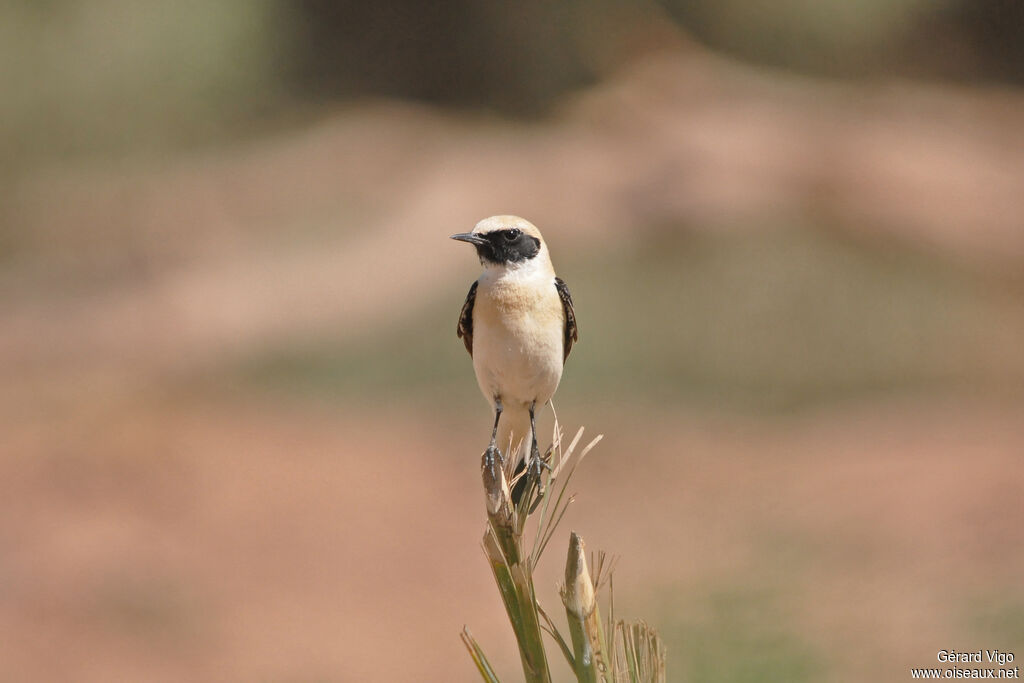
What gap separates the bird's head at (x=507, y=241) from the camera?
14.0ft

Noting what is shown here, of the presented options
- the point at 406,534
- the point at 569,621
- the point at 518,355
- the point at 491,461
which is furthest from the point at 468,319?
the point at 406,534

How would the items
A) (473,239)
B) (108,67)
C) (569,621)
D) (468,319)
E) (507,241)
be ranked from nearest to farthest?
(569,621) < (473,239) < (507,241) < (468,319) < (108,67)

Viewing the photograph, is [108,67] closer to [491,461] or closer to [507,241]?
[507,241]

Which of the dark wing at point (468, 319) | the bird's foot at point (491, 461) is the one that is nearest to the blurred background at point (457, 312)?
the dark wing at point (468, 319)

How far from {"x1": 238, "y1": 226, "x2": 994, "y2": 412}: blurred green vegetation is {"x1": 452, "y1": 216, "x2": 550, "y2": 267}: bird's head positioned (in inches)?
355

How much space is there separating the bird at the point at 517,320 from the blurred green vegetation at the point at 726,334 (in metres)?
8.92

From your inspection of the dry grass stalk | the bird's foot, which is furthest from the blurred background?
the dry grass stalk

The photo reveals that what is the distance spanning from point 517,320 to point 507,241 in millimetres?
306

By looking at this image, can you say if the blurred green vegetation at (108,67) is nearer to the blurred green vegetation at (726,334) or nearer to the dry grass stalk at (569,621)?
the blurred green vegetation at (726,334)

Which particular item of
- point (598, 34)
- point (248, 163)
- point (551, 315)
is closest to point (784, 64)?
point (598, 34)

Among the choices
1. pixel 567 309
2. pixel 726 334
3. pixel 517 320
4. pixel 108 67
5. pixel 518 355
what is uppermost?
pixel 108 67

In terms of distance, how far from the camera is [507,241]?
436 cm

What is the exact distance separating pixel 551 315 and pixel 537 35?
19.2 m

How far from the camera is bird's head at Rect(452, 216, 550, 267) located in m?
4.27
